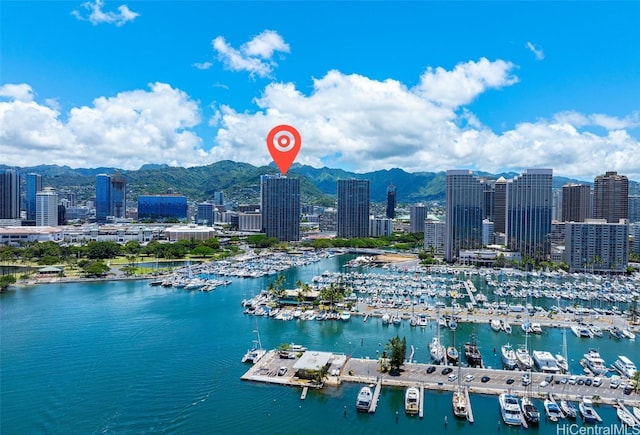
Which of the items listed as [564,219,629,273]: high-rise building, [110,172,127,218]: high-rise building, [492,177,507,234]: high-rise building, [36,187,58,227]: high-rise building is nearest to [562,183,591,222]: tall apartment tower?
[492,177,507,234]: high-rise building

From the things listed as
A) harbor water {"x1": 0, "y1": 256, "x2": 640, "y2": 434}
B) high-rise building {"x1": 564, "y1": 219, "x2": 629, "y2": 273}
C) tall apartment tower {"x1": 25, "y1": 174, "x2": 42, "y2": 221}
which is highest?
tall apartment tower {"x1": 25, "y1": 174, "x2": 42, "y2": 221}

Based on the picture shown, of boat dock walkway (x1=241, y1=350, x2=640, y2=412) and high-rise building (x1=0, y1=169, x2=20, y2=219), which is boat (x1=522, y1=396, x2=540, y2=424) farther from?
high-rise building (x1=0, y1=169, x2=20, y2=219)

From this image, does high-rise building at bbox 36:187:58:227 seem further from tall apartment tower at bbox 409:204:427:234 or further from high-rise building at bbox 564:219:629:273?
high-rise building at bbox 564:219:629:273

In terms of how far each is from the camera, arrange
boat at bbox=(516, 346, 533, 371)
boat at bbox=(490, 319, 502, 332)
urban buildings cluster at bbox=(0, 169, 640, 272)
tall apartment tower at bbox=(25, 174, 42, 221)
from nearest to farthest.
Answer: boat at bbox=(516, 346, 533, 371)
boat at bbox=(490, 319, 502, 332)
urban buildings cluster at bbox=(0, 169, 640, 272)
tall apartment tower at bbox=(25, 174, 42, 221)

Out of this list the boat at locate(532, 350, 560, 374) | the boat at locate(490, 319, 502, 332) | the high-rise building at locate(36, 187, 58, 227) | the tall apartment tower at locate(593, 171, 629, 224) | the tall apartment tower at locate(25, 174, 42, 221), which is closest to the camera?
the boat at locate(532, 350, 560, 374)

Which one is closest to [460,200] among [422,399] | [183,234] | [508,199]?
[508,199]

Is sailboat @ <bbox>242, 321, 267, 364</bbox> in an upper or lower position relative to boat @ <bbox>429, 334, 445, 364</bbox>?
lower

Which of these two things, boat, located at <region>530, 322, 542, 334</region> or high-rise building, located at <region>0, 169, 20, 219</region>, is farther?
high-rise building, located at <region>0, 169, 20, 219</region>

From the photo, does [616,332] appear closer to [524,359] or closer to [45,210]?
[524,359]

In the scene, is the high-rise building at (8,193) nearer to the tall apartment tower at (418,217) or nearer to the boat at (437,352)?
the tall apartment tower at (418,217)
